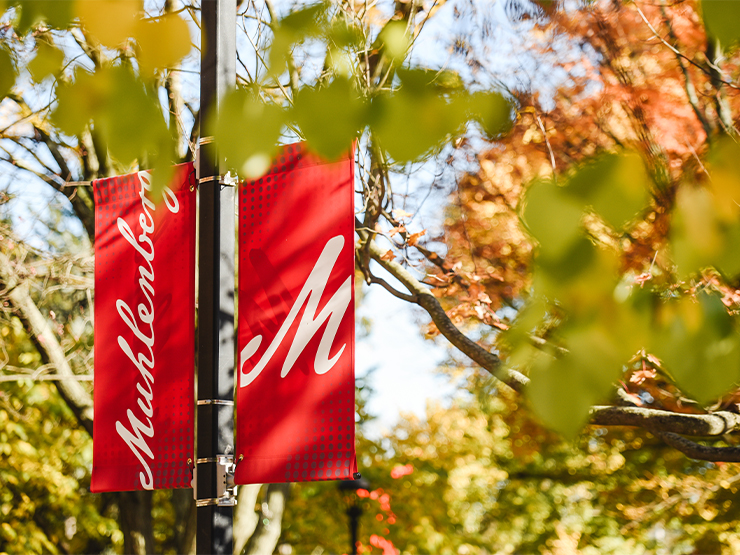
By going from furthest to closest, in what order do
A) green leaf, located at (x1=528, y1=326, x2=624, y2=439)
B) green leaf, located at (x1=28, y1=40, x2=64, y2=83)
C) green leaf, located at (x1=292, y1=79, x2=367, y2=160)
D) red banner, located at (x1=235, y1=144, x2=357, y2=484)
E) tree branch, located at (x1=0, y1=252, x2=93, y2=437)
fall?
1. tree branch, located at (x1=0, y1=252, x2=93, y2=437)
2. red banner, located at (x1=235, y1=144, x2=357, y2=484)
3. green leaf, located at (x1=28, y1=40, x2=64, y2=83)
4. green leaf, located at (x1=292, y1=79, x2=367, y2=160)
5. green leaf, located at (x1=528, y1=326, x2=624, y2=439)

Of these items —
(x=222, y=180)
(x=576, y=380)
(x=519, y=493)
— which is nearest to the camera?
(x=576, y=380)

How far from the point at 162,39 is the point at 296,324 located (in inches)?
80.3

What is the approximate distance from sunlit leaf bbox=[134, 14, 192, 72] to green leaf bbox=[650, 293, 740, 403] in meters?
1.07

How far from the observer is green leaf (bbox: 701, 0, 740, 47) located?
3.76 ft

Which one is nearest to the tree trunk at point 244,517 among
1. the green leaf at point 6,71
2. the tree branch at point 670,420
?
the tree branch at point 670,420

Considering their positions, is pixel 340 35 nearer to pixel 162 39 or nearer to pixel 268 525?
pixel 162 39

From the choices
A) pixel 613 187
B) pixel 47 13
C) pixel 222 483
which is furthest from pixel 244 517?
pixel 613 187

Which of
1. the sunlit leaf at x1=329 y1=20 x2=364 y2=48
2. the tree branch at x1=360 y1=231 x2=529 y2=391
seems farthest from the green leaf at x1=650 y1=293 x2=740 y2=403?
the tree branch at x1=360 y1=231 x2=529 y2=391

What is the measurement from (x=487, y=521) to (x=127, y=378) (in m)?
19.9

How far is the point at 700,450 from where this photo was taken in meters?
5.46

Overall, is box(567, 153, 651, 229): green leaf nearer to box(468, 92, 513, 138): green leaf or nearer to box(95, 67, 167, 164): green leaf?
box(468, 92, 513, 138): green leaf

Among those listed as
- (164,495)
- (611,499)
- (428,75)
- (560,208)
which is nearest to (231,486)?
(428,75)

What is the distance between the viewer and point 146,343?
353cm

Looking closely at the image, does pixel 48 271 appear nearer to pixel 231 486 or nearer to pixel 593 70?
pixel 231 486
